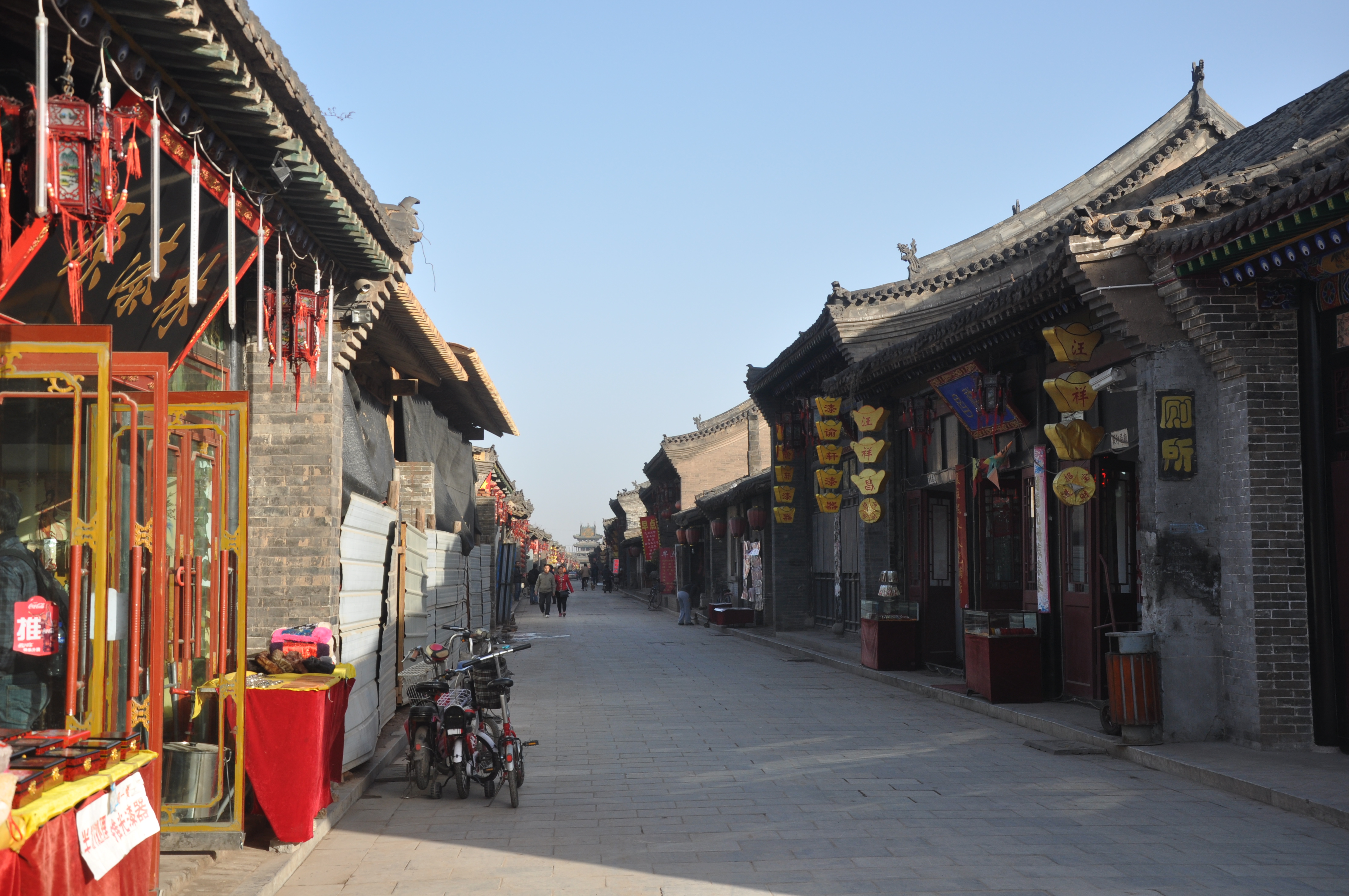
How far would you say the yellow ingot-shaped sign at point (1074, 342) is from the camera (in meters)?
10.7

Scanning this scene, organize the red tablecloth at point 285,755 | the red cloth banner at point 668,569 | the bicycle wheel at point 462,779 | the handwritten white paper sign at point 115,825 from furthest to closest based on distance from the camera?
the red cloth banner at point 668,569 < the bicycle wheel at point 462,779 < the red tablecloth at point 285,755 < the handwritten white paper sign at point 115,825

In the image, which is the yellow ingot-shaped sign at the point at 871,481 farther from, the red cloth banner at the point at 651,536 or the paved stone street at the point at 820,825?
the red cloth banner at the point at 651,536

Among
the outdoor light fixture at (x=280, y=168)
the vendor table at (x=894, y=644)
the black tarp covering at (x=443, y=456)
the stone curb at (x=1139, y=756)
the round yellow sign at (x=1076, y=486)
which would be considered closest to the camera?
the outdoor light fixture at (x=280, y=168)

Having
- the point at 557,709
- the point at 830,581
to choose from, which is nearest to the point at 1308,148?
the point at 557,709

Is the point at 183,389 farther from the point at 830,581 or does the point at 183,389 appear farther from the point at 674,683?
the point at 830,581

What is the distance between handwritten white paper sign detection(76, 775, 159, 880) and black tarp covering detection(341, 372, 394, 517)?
4.69m

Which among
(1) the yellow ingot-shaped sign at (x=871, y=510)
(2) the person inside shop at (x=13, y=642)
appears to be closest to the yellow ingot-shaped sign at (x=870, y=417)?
(1) the yellow ingot-shaped sign at (x=871, y=510)

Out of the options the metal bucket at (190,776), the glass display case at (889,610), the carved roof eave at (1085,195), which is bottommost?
the metal bucket at (190,776)

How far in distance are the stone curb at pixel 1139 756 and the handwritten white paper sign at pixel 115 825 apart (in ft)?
20.1

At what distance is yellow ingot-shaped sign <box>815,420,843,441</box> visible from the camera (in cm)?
1970

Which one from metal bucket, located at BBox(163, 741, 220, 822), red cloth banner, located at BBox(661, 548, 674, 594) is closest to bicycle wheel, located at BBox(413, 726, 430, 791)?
metal bucket, located at BBox(163, 741, 220, 822)

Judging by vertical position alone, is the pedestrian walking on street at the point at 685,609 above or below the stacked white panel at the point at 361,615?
below

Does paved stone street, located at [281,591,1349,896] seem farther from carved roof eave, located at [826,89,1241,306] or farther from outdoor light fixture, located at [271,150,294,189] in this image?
carved roof eave, located at [826,89,1241,306]

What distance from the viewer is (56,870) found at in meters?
3.48
